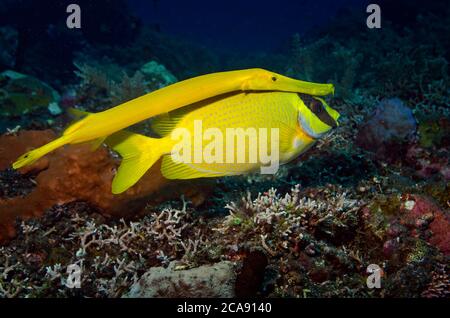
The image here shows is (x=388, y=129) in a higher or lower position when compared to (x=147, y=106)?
higher

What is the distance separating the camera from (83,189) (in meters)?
3.64

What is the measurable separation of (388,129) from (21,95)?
24.1 feet

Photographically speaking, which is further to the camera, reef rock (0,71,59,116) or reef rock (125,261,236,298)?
reef rock (0,71,59,116)

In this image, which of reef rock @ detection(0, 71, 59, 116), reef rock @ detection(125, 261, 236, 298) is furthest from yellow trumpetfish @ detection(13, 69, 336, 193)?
reef rock @ detection(0, 71, 59, 116)

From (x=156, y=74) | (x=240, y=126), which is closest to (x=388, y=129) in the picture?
(x=240, y=126)

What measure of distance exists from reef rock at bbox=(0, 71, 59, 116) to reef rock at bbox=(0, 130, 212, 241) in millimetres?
4490

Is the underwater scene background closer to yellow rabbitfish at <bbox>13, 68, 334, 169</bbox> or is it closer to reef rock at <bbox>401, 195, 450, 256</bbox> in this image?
reef rock at <bbox>401, 195, 450, 256</bbox>

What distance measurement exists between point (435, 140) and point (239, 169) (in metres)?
4.36

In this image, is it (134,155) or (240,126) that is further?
(134,155)

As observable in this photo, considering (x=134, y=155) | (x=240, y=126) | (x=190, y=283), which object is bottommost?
(x=190, y=283)

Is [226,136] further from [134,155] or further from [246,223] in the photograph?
[246,223]

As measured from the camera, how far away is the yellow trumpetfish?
7.00 ft

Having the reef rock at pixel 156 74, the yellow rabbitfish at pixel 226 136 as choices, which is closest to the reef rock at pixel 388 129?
the yellow rabbitfish at pixel 226 136
